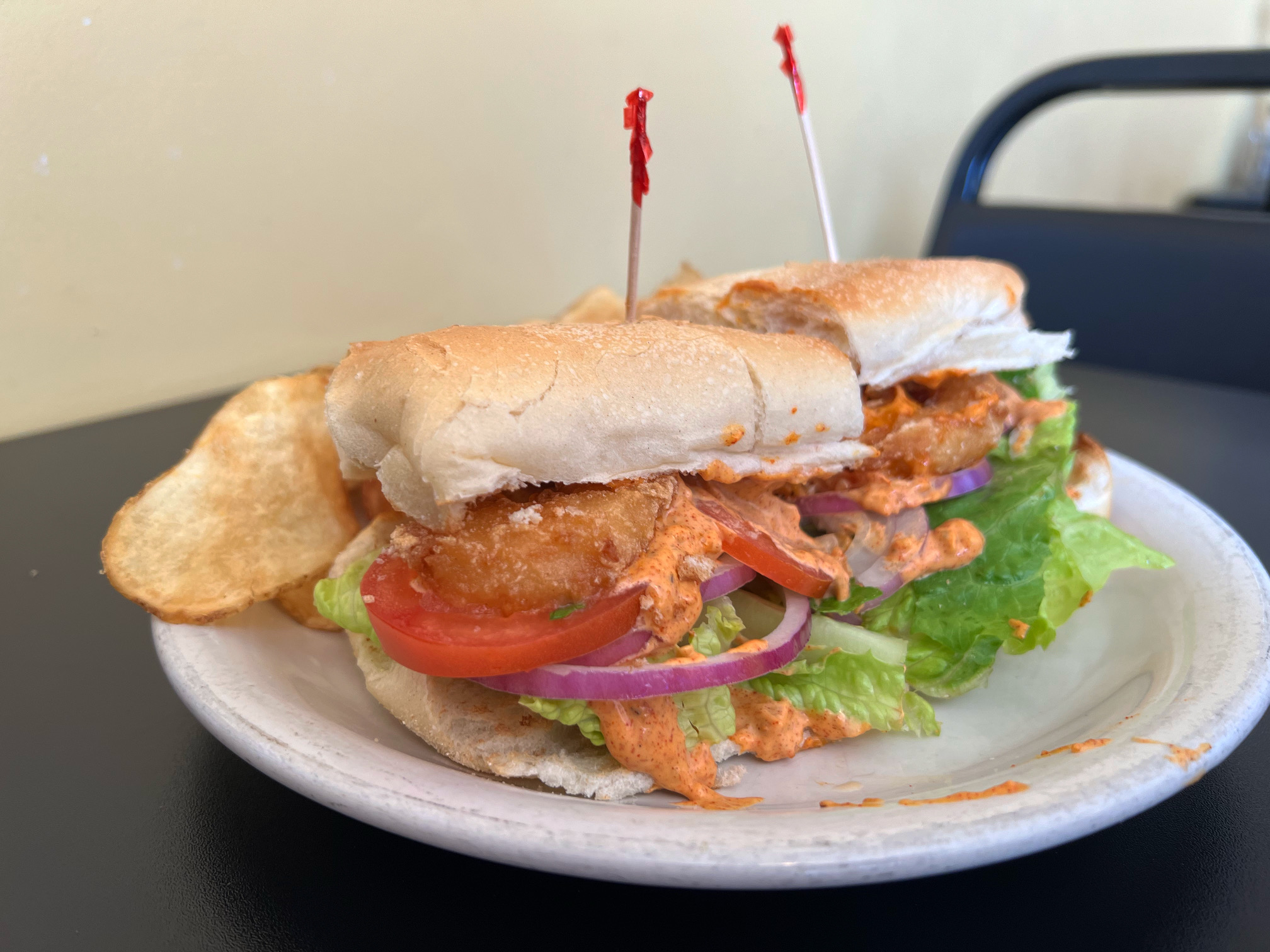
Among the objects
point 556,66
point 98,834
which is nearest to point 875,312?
point 98,834

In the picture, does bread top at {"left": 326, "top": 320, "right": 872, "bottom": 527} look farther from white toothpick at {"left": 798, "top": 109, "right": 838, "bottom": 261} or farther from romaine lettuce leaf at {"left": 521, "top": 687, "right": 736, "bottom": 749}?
white toothpick at {"left": 798, "top": 109, "right": 838, "bottom": 261}

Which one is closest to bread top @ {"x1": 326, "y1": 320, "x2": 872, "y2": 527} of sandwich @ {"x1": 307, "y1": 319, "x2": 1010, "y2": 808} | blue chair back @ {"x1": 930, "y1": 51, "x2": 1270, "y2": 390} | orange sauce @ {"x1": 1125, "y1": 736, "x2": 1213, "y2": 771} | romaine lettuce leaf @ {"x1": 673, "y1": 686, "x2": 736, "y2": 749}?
sandwich @ {"x1": 307, "y1": 319, "x2": 1010, "y2": 808}

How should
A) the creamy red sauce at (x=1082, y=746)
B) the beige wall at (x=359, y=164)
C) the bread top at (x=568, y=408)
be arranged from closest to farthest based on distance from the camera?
the creamy red sauce at (x=1082, y=746)
the bread top at (x=568, y=408)
the beige wall at (x=359, y=164)

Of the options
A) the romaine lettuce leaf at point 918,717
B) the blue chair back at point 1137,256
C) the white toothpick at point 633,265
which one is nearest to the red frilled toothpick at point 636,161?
the white toothpick at point 633,265

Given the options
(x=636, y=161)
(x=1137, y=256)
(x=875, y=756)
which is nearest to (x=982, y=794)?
(x=875, y=756)

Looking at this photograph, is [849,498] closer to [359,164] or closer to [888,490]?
[888,490]

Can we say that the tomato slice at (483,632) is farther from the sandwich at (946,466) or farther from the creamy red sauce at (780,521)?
the sandwich at (946,466)
